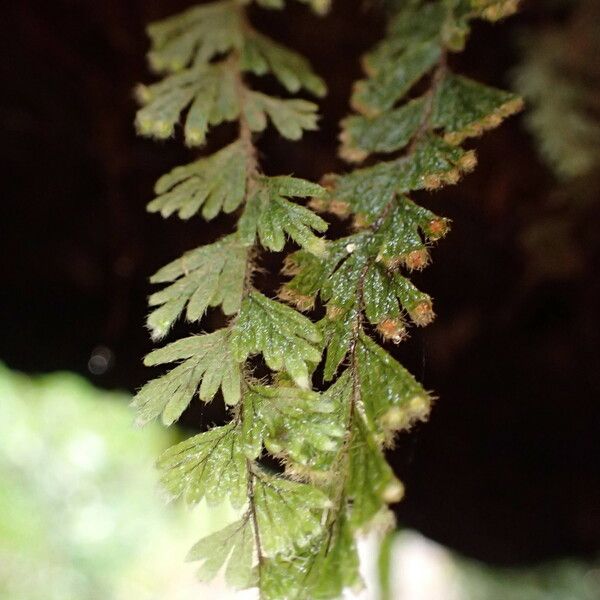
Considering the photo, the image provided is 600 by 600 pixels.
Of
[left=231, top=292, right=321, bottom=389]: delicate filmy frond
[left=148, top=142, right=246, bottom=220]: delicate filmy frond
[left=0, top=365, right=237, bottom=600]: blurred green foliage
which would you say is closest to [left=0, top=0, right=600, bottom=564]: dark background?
[left=148, top=142, right=246, bottom=220]: delicate filmy frond

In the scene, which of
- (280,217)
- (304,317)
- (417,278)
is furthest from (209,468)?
(417,278)

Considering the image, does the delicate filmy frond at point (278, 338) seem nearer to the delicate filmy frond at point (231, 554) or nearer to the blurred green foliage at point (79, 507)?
the delicate filmy frond at point (231, 554)

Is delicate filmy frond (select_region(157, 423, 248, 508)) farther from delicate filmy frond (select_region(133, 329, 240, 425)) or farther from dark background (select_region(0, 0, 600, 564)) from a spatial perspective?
dark background (select_region(0, 0, 600, 564))

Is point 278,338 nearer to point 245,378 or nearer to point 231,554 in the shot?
point 245,378

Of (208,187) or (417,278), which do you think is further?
(417,278)

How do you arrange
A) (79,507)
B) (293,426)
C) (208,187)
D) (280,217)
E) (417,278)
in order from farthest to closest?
(79,507), (417,278), (208,187), (280,217), (293,426)

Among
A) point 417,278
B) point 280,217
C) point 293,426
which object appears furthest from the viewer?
point 417,278

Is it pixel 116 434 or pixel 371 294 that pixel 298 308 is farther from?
pixel 116 434
